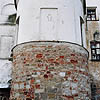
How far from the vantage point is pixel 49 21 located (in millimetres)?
7922

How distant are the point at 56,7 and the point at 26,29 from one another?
1.54 m

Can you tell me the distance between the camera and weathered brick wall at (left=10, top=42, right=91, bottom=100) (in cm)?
682

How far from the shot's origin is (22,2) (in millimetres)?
8703

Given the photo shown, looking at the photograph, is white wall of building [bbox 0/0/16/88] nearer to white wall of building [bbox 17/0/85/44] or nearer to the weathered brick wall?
the weathered brick wall

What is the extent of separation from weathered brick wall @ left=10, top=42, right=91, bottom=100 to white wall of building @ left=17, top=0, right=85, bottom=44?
35cm

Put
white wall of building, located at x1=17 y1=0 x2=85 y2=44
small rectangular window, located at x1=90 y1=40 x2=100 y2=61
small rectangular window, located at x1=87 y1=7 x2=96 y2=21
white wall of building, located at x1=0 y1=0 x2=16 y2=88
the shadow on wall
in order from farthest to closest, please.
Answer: small rectangular window, located at x1=87 y1=7 x2=96 y2=21, small rectangular window, located at x1=90 y1=40 x2=100 y2=61, white wall of building, located at x1=0 y1=0 x2=16 y2=88, the shadow on wall, white wall of building, located at x1=17 y1=0 x2=85 y2=44

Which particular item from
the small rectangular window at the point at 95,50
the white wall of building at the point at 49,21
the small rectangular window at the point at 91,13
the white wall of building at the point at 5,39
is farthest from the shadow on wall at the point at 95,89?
the white wall of building at the point at 5,39

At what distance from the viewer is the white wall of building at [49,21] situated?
769 cm

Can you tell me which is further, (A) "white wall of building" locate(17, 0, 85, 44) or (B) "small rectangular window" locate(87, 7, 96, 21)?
(B) "small rectangular window" locate(87, 7, 96, 21)

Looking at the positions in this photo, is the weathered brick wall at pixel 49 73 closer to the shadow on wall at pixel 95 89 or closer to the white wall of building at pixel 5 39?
the white wall of building at pixel 5 39

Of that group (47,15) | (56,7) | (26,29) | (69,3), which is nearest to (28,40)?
(26,29)

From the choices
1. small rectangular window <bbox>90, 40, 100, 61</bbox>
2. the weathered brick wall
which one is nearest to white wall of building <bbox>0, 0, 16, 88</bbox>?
the weathered brick wall

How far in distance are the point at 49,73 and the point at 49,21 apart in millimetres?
2172

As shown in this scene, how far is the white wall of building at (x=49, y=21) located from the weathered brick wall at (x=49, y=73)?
35cm
